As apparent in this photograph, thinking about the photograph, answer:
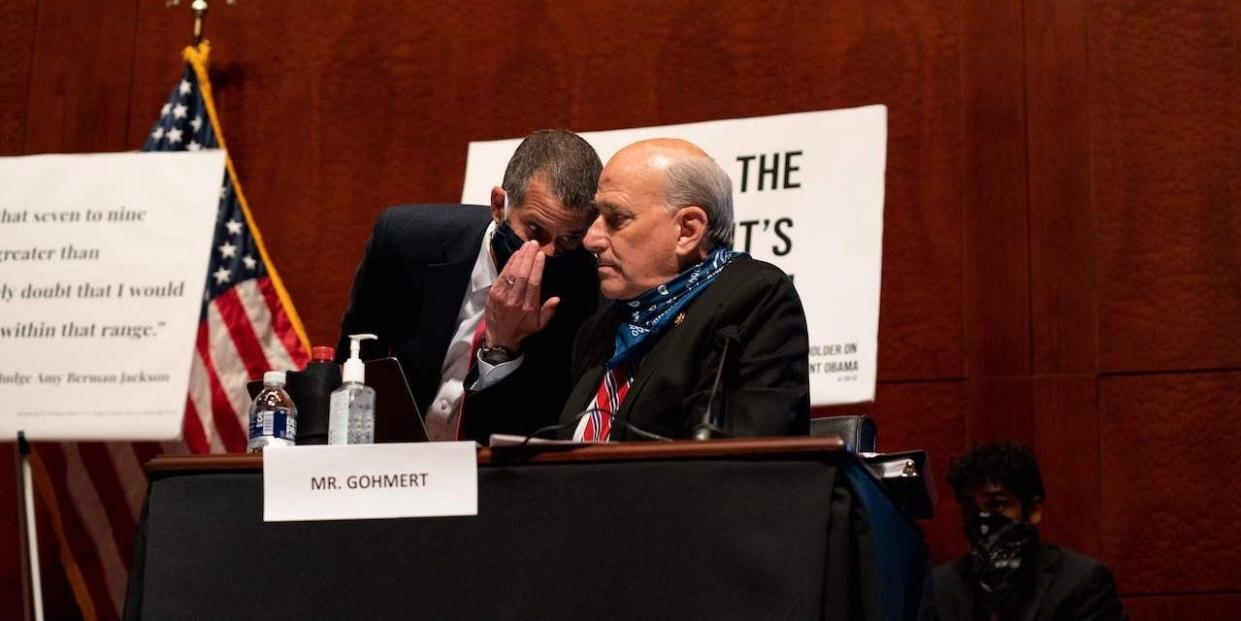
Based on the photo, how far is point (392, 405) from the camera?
2438 millimetres

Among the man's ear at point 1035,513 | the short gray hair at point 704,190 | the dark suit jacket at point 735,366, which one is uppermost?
the short gray hair at point 704,190

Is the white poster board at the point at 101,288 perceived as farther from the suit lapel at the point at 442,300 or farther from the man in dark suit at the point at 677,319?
the man in dark suit at the point at 677,319

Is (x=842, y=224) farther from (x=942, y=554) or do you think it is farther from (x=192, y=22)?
(x=192, y=22)

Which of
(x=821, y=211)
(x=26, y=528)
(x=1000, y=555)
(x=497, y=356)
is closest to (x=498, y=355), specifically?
(x=497, y=356)

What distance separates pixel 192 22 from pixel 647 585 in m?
4.43

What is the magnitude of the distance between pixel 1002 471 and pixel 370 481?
2700mm

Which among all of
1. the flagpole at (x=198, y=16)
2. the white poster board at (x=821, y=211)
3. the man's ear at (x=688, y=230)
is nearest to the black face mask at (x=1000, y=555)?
the white poster board at (x=821, y=211)

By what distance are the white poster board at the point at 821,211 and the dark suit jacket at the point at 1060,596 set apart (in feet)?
2.17

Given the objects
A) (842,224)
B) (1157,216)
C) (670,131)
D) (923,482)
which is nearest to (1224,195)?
(1157,216)

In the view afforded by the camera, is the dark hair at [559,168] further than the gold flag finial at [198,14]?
No

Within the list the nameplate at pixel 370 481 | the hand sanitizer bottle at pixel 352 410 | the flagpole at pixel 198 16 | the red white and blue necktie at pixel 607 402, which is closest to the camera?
the nameplate at pixel 370 481

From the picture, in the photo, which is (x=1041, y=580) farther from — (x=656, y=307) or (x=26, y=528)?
(x=26, y=528)

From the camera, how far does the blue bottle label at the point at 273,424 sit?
2.31m

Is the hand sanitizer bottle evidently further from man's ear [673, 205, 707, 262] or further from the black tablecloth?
man's ear [673, 205, 707, 262]
